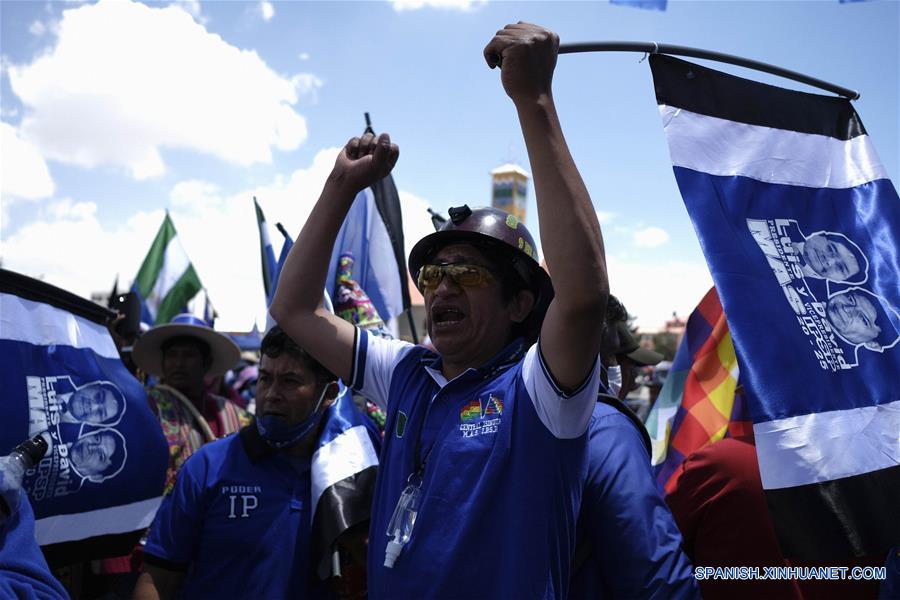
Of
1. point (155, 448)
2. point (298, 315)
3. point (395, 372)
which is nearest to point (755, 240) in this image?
point (395, 372)

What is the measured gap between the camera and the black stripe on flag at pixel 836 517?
6.80 feet

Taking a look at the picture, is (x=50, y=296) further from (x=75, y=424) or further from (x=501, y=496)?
(x=501, y=496)

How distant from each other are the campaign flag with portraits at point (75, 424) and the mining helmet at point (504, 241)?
180 cm

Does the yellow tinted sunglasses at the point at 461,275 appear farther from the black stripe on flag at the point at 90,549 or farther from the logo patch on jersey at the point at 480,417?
the black stripe on flag at the point at 90,549

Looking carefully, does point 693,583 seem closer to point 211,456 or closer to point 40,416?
point 211,456

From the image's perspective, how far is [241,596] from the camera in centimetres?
255

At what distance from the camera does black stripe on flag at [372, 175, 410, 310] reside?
6.08 m

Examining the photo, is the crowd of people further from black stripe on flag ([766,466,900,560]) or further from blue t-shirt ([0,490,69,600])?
black stripe on flag ([766,466,900,560])

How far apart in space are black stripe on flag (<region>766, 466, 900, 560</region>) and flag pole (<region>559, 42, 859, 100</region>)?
1569 mm

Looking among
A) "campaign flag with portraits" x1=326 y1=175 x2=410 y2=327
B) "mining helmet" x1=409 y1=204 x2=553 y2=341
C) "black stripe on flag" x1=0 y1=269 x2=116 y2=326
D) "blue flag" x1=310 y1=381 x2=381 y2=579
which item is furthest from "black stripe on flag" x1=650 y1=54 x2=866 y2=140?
"campaign flag with portraits" x1=326 y1=175 x2=410 y2=327

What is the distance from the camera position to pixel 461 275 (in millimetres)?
2152

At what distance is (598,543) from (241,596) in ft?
4.73

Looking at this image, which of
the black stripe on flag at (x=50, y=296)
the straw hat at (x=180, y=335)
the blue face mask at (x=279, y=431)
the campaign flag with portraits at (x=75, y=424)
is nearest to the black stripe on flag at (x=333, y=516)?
the blue face mask at (x=279, y=431)

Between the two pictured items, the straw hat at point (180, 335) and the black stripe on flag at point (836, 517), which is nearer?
the black stripe on flag at point (836, 517)
